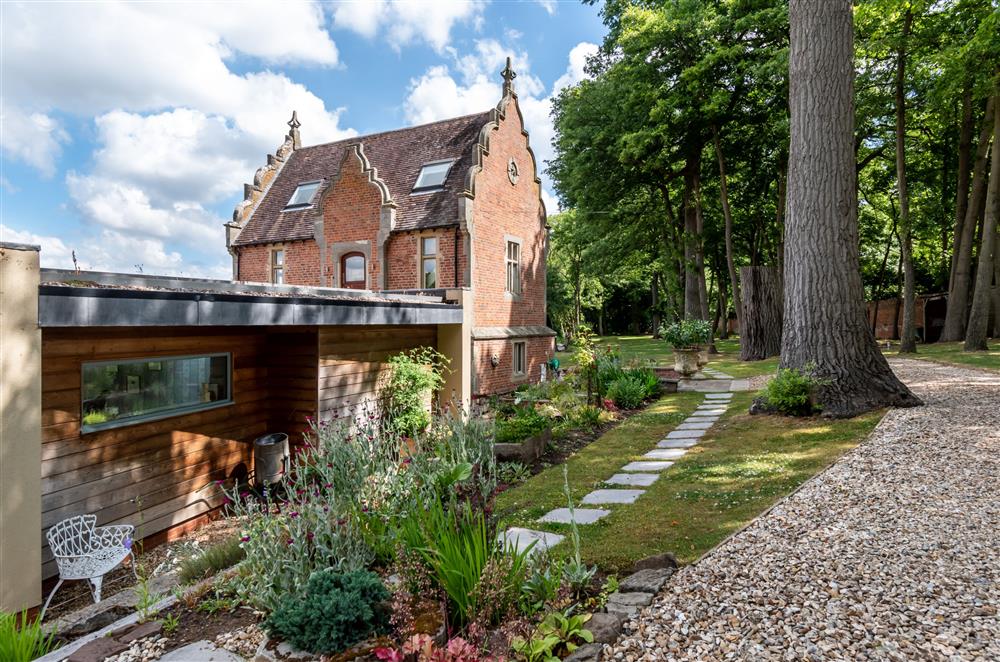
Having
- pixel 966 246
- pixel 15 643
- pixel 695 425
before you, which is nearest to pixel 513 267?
pixel 695 425

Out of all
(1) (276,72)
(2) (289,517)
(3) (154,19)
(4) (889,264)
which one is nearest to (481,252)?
(1) (276,72)

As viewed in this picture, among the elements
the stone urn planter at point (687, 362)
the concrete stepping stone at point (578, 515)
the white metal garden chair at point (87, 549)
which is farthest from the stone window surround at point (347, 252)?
the concrete stepping stone at point (578, 515)

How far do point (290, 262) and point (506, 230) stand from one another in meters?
7.02

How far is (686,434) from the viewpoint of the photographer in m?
8.00

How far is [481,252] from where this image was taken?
15.1m

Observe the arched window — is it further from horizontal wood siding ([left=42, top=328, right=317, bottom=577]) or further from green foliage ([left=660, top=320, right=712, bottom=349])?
green foliage ([left=660, top=320, right=712, bottom=349])

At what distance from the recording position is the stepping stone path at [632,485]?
10.3 ft

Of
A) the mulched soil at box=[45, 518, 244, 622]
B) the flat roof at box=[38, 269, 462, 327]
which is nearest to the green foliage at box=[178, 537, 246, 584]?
the mulched soil at box=[45, 518, 244, 622]

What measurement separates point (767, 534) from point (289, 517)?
3363mm

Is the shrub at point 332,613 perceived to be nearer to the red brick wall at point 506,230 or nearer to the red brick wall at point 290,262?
the red brick wall at point 506,230

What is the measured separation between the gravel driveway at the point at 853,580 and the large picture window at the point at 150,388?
5896mm

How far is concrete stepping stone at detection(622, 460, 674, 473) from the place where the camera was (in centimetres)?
630

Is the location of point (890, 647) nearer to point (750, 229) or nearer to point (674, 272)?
point (674, 272)

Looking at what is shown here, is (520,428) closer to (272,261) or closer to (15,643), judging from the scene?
(15,643)
